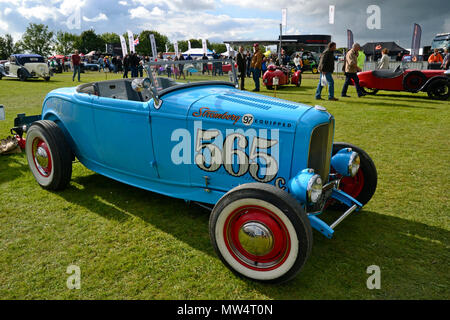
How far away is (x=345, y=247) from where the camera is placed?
2.79m

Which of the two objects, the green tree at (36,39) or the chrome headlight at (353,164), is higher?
the green tree at (36,39)

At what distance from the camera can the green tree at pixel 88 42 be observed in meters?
81.2

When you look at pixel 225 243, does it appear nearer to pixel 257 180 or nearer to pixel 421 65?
pixel 257 180

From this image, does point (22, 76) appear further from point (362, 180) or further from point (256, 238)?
point (256, 238)

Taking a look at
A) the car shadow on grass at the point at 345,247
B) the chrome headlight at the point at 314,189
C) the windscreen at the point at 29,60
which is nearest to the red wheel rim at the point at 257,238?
the car shadow on grass at the point at 345,247

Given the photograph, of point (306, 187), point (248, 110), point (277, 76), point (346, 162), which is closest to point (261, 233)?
point (306, 187)

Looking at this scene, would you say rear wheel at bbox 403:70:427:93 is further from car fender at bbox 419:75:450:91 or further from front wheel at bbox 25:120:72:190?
front wheel at bbox 25:120:72:190

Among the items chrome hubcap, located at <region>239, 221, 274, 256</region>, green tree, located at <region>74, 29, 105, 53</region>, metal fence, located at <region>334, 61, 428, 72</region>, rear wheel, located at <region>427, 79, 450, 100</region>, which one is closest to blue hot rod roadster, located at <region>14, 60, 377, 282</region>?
chrome hubcap, located at <region>239, 221, 274, 256</region>

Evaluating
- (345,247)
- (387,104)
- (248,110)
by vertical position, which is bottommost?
(345,247)

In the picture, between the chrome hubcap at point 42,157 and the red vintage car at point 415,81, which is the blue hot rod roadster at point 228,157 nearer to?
the chrome hubcap at point 42,157

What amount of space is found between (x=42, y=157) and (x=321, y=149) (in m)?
3.25

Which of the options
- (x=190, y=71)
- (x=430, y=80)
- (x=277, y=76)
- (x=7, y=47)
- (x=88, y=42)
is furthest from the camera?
(x=88, y=42)

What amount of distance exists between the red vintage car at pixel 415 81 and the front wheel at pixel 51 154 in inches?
429
